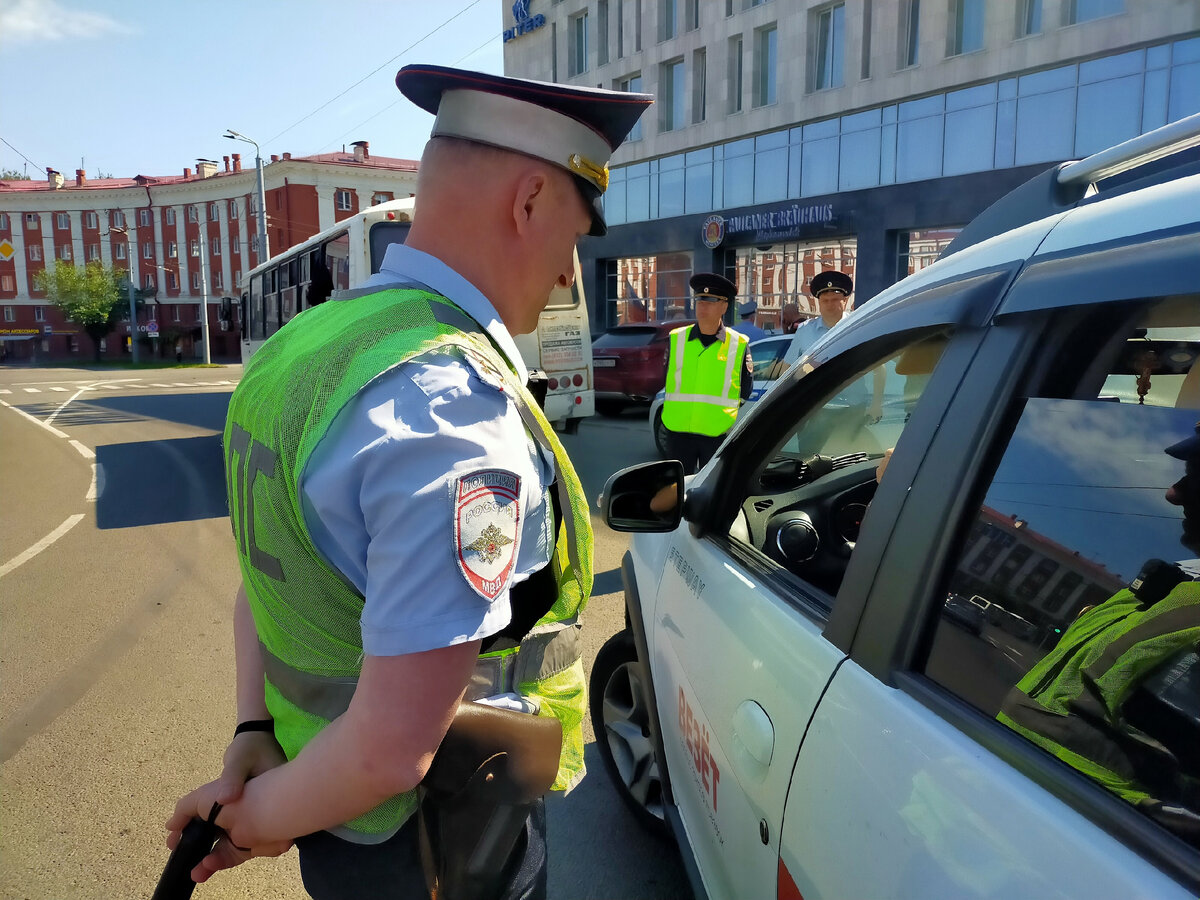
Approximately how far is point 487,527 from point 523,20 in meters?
38.2

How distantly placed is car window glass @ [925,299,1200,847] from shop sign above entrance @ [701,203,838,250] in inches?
957

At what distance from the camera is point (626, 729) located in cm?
259

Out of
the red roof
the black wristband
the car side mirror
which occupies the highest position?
the red roof

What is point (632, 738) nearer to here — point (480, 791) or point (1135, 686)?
point (480, 791)

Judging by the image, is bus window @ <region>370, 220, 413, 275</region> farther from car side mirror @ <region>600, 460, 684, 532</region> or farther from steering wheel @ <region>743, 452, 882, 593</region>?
car side mirror @ <region>600, 460, 684, 532</region>

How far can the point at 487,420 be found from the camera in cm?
96

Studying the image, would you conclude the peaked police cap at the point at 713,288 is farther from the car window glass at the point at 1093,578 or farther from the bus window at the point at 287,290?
the bus window at the point at 287,290

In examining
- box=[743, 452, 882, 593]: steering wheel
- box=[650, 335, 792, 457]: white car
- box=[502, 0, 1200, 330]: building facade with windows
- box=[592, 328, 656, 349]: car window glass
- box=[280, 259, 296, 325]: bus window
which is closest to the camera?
box=[743, 452, 882, 593]: steering wheel

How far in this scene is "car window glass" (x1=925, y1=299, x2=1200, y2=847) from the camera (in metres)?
1.00

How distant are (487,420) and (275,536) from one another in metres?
0.34

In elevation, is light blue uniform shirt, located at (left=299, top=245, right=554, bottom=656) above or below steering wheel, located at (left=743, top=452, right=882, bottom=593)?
above

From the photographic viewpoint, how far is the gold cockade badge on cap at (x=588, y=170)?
1.21 meters

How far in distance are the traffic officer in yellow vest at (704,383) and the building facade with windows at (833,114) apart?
16.6 meters

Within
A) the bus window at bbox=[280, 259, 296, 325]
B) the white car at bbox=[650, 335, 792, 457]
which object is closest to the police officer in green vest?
the white car at bbox=[650, 335, 792, 457]
